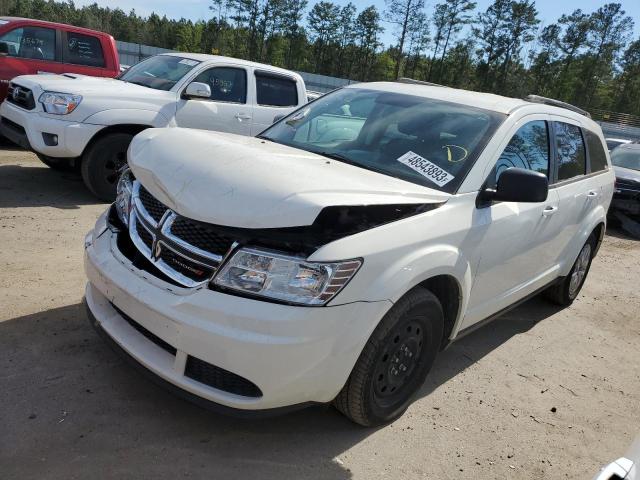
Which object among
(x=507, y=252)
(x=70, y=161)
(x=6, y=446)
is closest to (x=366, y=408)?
(x=507, y=252)

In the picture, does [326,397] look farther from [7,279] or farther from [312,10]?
[312,10]

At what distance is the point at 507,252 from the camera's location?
351 cm

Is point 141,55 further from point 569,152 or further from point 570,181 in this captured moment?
point 570,181

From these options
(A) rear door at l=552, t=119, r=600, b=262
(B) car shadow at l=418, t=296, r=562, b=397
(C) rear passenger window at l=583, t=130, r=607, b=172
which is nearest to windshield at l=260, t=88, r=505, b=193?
(A) rear door at l=552, t=119, r=600, b=262

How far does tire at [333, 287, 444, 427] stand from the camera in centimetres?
264

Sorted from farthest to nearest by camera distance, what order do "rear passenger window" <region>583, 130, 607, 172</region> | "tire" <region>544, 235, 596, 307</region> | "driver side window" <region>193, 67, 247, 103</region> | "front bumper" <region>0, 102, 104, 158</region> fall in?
"driver side window" <region>193, 67, 247, 103</region> → "front bumper" <region>0, 102, 104, 158</region> → "tire" <region>544, 235, 596, 307</region> → "rear passenger window" <region>583, 130, 607, 172</region>

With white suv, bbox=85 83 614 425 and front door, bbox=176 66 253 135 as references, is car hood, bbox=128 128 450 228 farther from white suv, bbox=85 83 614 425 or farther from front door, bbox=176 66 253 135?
front door, bbox=176 66 253 135

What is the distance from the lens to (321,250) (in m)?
2.36

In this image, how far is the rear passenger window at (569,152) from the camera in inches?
167

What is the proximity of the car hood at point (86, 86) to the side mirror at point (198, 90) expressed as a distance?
13.4 inches

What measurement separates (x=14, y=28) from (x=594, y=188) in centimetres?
836

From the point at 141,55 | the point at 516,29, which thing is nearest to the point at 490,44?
the point at 516,29

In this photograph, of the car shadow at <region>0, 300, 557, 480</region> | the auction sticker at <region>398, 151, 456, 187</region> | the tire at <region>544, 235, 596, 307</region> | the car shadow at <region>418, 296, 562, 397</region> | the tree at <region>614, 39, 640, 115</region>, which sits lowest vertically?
the car shadow at <region>418, 296, 562, 397</region>

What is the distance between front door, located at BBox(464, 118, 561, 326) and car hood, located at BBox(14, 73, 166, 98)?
4721 millimetres
